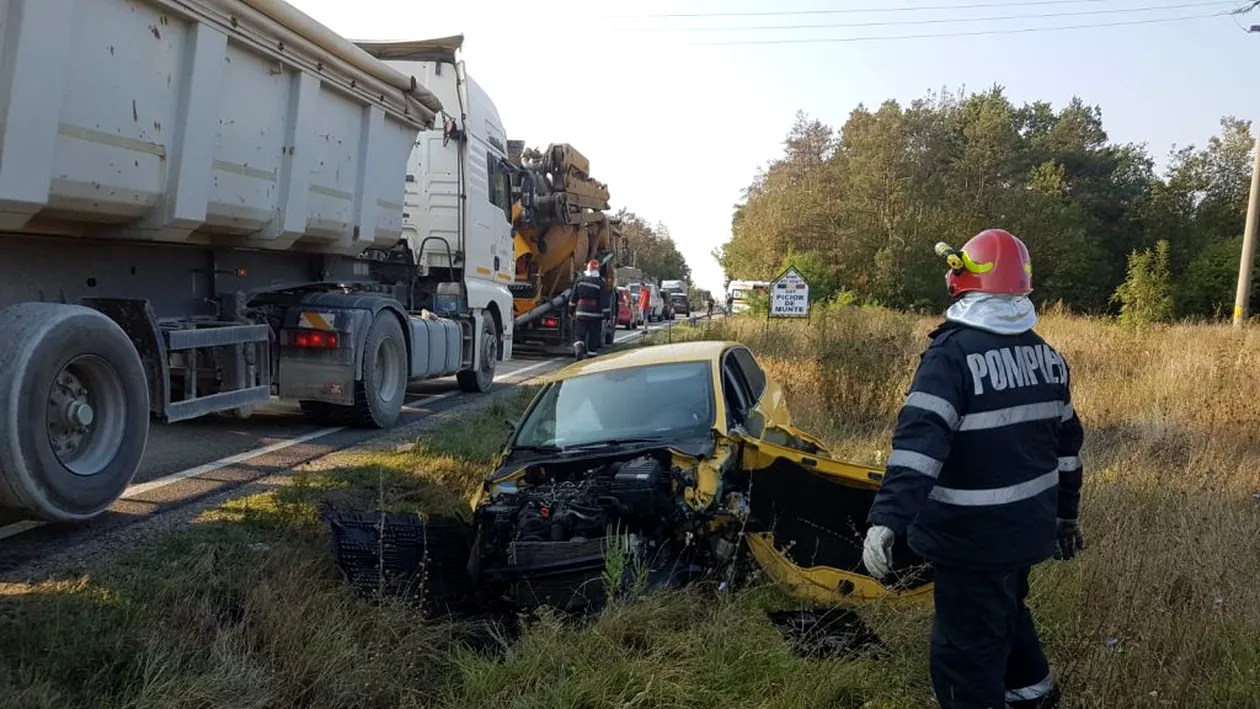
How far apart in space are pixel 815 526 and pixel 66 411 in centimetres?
388

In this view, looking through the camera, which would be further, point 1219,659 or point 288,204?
point 288,204

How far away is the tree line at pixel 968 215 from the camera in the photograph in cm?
3209

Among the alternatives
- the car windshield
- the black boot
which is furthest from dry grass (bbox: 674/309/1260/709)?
the car windshield

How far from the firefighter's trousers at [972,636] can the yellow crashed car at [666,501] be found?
1.02 metres

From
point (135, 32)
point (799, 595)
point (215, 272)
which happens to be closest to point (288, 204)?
point (215, 272)

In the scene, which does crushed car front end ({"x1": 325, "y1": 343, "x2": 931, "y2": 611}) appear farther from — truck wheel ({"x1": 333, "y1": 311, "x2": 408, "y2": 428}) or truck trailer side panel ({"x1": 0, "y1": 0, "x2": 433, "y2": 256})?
truck wheel ({"x1": 333, "y1": 311, "x2": 408, "y2": 428})

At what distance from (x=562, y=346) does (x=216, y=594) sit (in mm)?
13623

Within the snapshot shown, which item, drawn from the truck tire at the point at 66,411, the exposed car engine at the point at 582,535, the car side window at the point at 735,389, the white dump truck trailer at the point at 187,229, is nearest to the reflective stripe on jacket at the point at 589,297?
the white dump truck trailer at the point at 187,229

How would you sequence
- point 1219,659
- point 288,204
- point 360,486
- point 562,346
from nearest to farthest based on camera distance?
point 1219,659, point 360,486, point 288,204, point 562,346

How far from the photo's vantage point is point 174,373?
601 cm

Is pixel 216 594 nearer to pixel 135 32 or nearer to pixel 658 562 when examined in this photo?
pixel 658 562

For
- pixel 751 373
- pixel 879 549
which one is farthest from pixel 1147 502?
pixel 879 549

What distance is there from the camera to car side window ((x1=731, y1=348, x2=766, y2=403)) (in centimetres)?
571

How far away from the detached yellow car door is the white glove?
1.38 m
